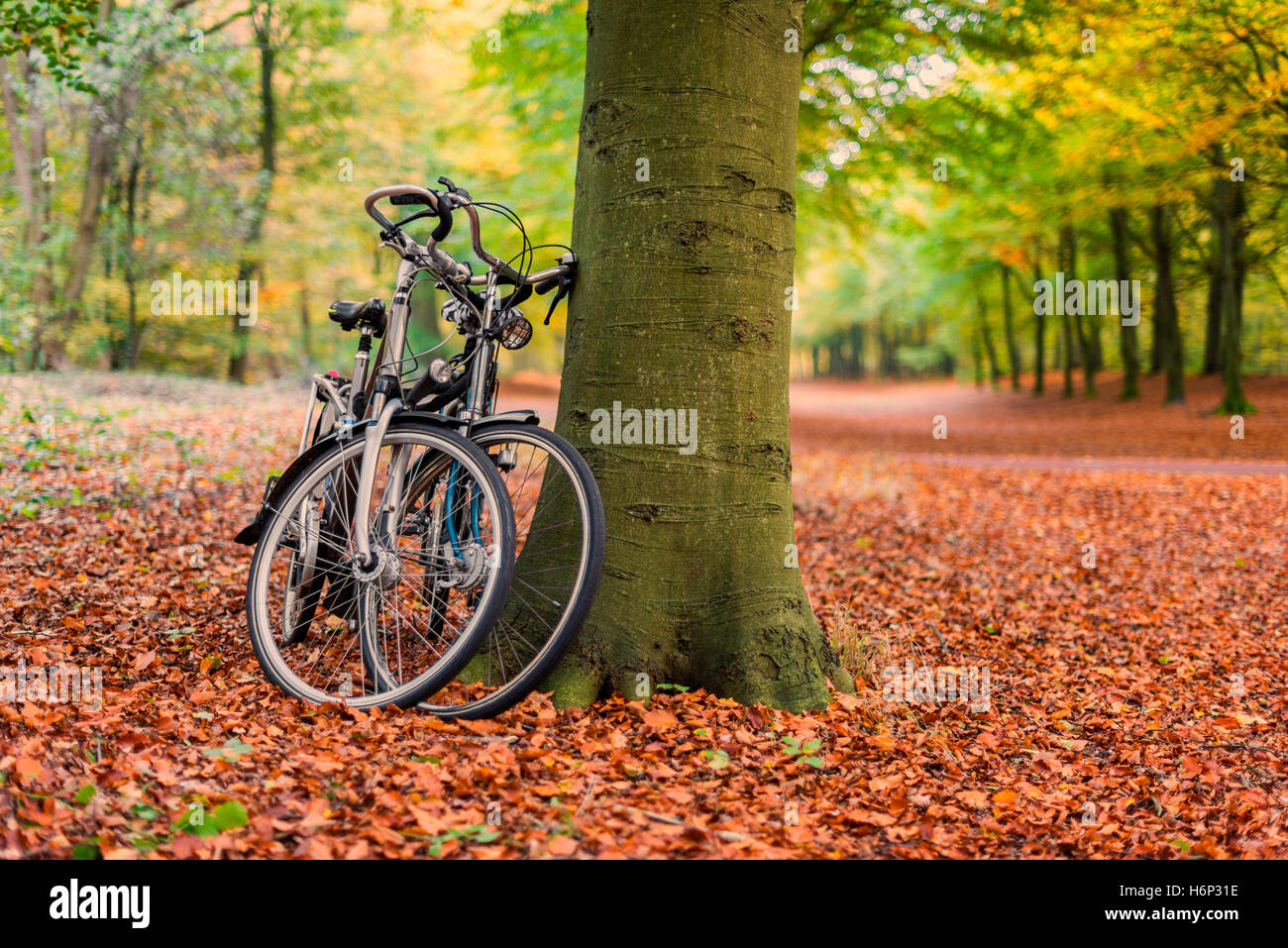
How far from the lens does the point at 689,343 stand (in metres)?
3.45

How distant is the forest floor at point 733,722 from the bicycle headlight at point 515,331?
1.37 meters

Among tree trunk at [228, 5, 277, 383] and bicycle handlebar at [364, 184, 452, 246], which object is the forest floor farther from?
tree trunk at [228, 5, 277, 383]

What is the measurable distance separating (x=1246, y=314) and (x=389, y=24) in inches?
1189

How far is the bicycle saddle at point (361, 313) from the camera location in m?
3.56

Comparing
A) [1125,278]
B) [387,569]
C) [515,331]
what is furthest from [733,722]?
[1125,278]

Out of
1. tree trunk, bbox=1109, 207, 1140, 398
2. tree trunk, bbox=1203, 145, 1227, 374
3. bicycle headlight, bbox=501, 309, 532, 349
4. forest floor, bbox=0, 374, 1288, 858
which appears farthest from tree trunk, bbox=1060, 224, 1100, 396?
bicycle headlight, bbox=501, 309, 532, 349

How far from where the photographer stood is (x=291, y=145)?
Answer: 19.3 metres

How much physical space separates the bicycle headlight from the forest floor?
54.0 inches

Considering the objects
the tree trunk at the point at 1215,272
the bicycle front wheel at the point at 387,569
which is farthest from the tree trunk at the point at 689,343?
the tree trunk at the point at 1215,272

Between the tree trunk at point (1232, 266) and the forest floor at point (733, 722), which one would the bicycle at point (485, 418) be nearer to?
the forest floor at point (733, 722)

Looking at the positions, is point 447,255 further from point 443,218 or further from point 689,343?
point 689,343

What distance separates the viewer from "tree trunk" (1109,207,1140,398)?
21000 millimetres

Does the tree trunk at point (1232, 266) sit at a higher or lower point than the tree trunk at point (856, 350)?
lower

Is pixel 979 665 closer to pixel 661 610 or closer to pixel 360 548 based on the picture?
pixel 661 610
